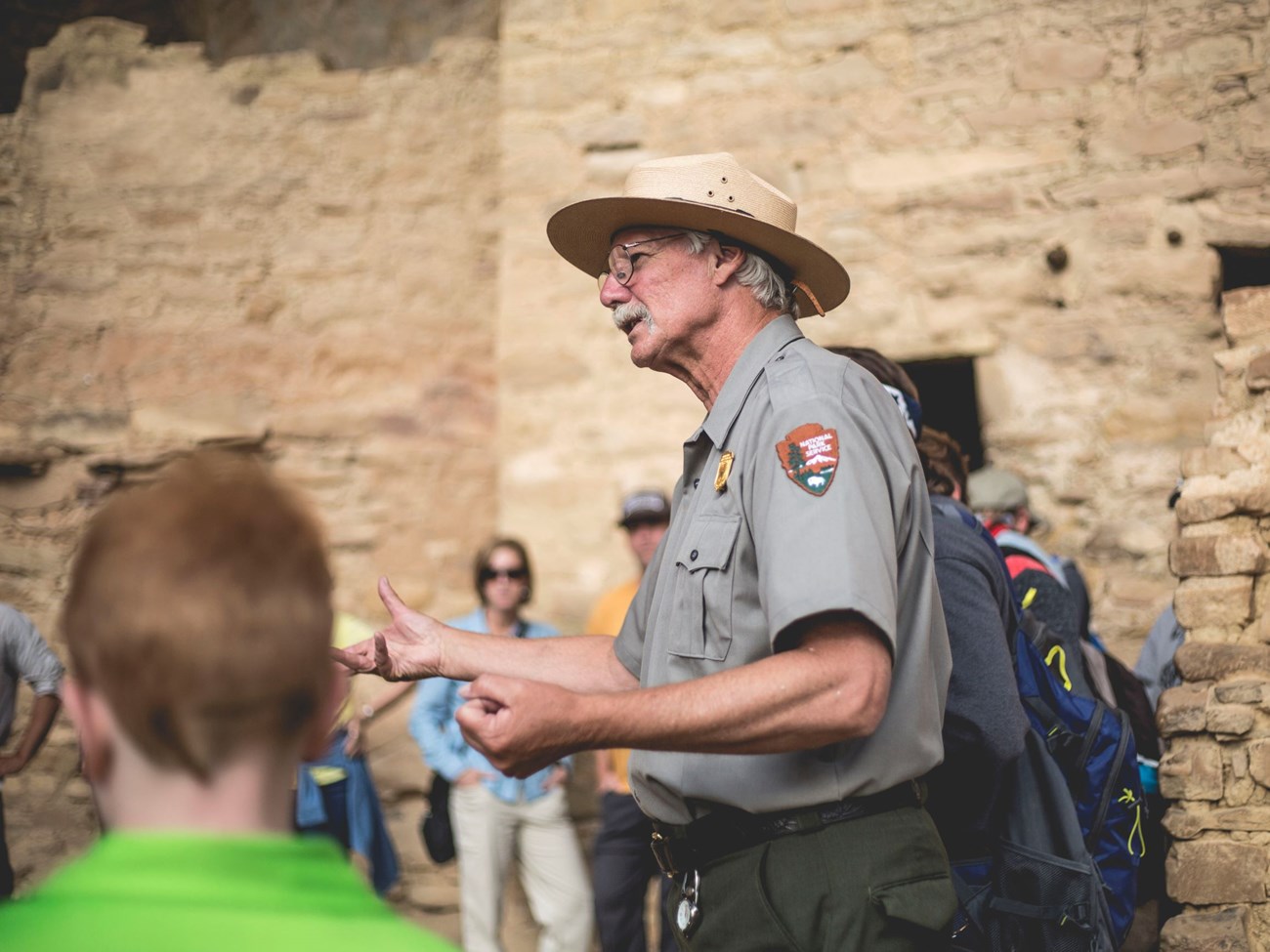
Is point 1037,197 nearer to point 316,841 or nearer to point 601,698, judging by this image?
point 601,698

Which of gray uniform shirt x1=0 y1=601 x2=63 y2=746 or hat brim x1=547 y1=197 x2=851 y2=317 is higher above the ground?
hat brim x1=547 y1=197 x2=851 y2=317

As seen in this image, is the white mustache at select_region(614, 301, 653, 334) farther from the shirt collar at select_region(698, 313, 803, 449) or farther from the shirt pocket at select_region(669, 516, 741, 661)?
the shirt pocket at select_region(669, 516, 741, 661)

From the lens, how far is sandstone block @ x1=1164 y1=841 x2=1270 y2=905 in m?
2.63

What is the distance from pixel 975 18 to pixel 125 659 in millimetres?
4555

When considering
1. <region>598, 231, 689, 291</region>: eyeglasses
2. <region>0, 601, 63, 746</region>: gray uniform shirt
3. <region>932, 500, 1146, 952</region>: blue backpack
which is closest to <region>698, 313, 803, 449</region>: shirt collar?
<region>598, 231, 689, 291</region>: eyeglasses

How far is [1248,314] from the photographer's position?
3131mm

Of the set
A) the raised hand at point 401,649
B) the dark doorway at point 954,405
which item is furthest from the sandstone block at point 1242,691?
the dark doorway at point 954,405

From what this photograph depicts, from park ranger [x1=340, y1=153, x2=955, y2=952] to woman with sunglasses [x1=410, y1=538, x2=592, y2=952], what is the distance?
2514 millimetres

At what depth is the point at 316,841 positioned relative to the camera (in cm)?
105

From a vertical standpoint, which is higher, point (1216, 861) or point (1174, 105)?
point (1174, 105)

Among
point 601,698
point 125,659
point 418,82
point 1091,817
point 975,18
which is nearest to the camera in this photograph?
point 125,659

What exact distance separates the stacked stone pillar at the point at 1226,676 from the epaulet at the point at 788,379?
1404mm

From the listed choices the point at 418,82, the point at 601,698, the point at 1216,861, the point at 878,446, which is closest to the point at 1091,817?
the point at 1216,861

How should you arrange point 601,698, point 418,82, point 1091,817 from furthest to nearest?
point 418,82
point 1091,817
point 601,698
